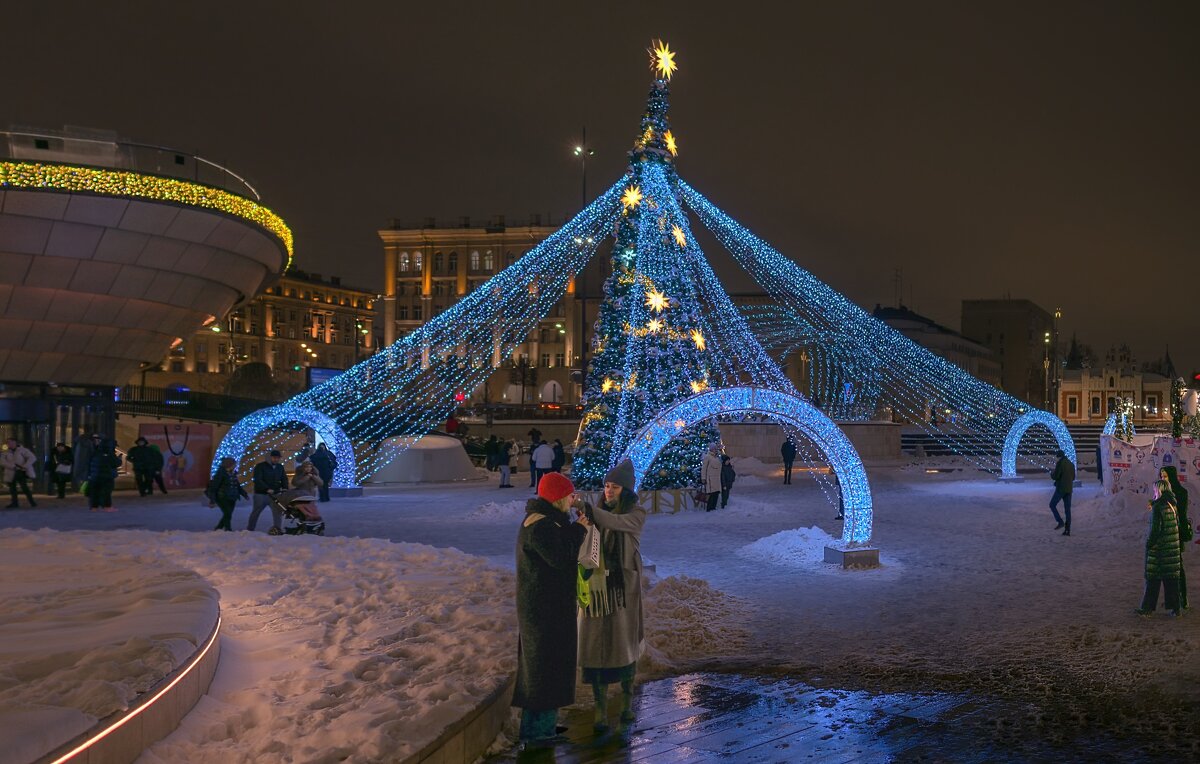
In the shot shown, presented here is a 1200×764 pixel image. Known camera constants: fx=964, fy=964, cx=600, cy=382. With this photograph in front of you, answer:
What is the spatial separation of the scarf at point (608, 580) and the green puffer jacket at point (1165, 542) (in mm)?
6331

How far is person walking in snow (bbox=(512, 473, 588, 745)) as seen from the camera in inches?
223

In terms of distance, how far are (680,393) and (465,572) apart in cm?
1127

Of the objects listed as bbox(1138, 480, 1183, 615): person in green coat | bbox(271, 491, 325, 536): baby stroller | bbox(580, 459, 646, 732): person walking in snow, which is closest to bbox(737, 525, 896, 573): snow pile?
bbox(1138, 480, 1183, 615): person in green coat

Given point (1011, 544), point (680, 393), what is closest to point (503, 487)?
point (680, 393)

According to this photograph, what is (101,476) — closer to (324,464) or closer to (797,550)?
(324,464)

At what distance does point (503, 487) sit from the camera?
87.9 ft

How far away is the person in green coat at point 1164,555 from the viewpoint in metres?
9.66

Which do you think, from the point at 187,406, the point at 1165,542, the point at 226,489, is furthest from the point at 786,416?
the point at 187,406

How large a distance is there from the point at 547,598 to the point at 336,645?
2.46 m

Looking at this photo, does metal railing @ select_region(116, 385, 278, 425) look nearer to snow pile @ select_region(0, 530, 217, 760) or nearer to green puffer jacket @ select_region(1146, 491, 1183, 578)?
A: snow pile @ select_region(0, 530, 217, 760)

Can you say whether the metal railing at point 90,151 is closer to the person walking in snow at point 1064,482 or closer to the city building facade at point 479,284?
the person walking in snow at point 1064,482

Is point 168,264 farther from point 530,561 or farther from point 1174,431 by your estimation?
point 1174,431

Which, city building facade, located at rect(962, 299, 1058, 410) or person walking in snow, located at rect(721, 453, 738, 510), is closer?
person walking in snow, located at rect(721, 453, 738, 510)

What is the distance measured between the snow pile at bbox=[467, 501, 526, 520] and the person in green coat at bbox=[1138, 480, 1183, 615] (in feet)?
36.9
